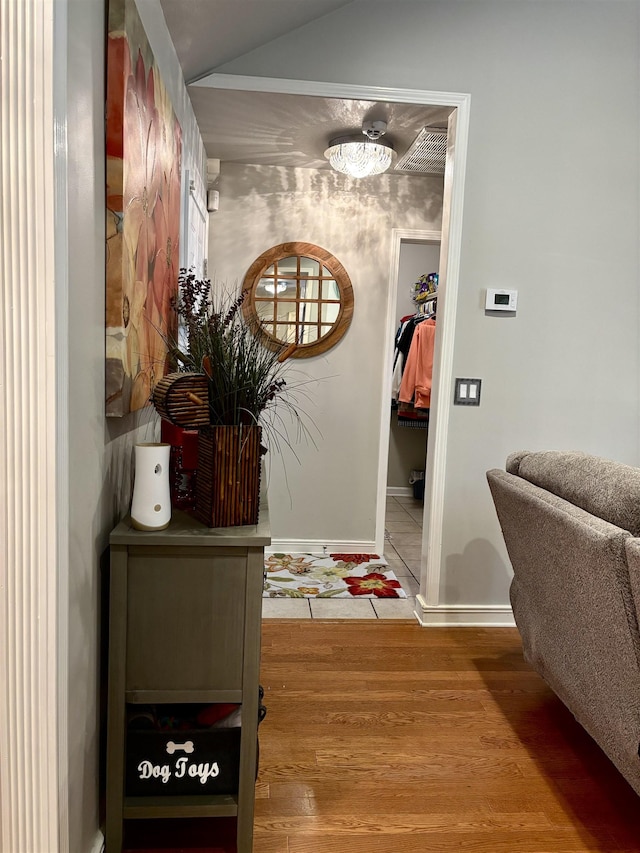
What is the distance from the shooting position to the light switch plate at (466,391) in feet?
9.43

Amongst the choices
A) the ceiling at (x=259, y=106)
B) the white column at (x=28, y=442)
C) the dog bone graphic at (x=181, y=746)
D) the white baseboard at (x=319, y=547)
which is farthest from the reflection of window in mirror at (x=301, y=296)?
the white column at (x=28, y=442)

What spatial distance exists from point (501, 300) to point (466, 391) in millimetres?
445

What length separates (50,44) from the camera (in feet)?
3.35

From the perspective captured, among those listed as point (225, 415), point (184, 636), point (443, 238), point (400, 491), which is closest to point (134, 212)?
point (225, 415)

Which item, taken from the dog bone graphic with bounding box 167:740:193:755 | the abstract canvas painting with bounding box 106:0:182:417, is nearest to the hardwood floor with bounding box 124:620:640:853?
the dog bone graphic with bounding box 167:740:193:755

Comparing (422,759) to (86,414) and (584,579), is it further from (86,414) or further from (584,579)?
(86,414)

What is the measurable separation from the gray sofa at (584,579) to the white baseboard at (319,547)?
188cm

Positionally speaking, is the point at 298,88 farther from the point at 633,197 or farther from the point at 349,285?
the point at 633,197

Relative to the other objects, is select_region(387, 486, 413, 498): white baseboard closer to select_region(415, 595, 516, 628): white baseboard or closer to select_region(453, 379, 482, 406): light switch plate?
select_region(415, 595, 516, 628): white baseboard

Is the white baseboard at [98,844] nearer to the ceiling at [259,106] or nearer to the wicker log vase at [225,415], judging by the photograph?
the wicker log vase at [225,415]

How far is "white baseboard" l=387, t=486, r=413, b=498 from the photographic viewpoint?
5805 millimetres

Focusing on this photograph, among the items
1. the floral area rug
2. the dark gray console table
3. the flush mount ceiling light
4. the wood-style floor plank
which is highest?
the flush mount ceiling light

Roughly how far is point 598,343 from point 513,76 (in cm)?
127

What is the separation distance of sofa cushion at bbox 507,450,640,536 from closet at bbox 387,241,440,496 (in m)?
3.59
